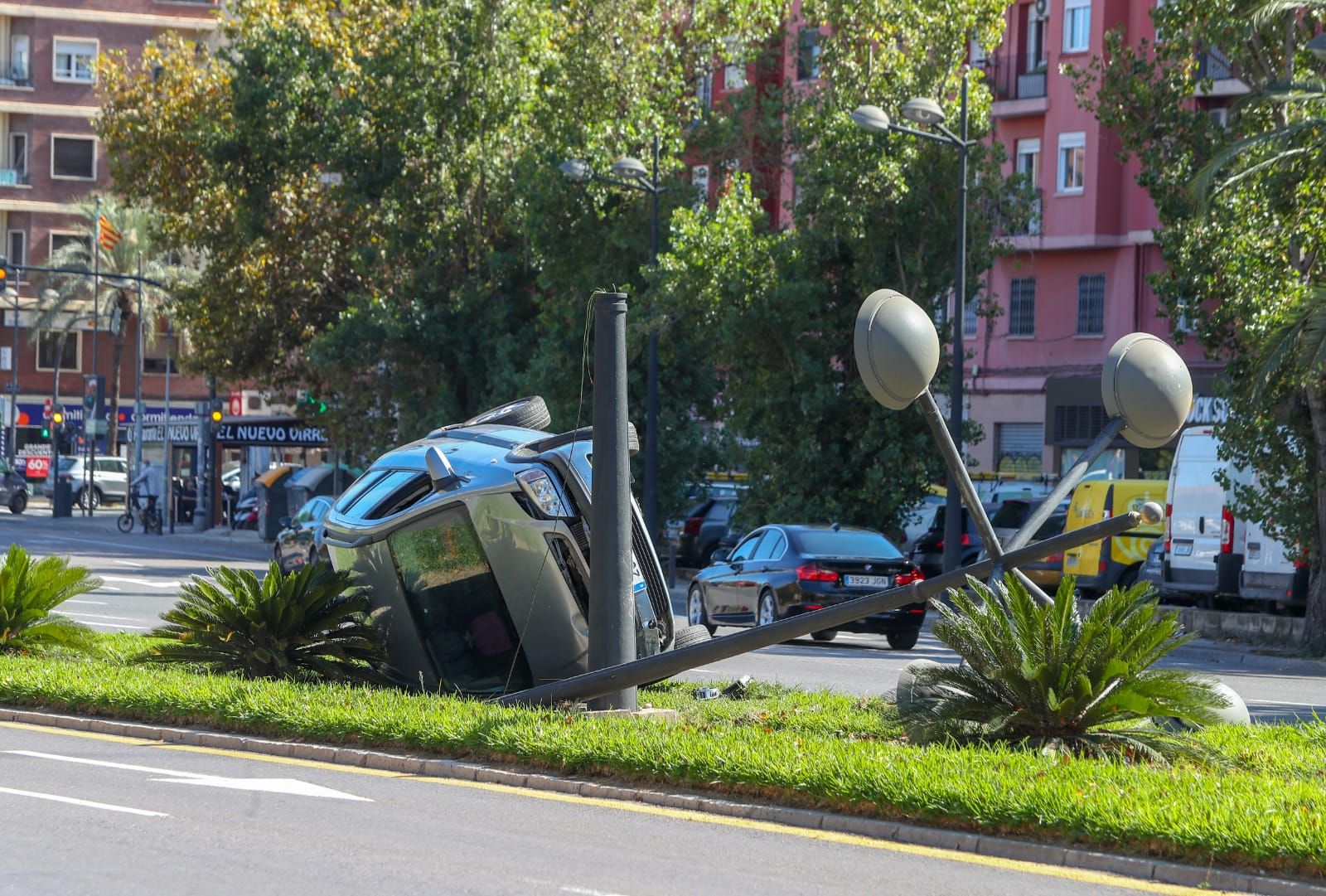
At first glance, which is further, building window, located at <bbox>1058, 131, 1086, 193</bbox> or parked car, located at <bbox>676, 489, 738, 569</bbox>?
building window, located at <bbox>1058, 131, 1086, 193</bbox>

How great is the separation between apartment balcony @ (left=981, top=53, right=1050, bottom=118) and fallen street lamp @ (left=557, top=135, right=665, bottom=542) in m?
13.6

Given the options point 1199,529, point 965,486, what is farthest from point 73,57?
point 965,486

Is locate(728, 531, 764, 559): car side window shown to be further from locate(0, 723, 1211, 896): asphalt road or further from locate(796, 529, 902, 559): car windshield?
locate(0, 723, 1211, 896): asphalt road

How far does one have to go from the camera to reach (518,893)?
7.37 meters

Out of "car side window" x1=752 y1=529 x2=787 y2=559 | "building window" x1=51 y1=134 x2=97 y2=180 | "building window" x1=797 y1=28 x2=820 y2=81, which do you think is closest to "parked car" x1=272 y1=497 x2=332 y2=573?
"car side window" x1=752 y1=529 x2=787 y2=559

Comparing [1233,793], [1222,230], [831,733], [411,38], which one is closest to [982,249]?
[1222,230]

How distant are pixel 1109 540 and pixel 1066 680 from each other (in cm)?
1935

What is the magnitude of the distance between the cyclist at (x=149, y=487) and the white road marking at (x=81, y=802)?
145 ft

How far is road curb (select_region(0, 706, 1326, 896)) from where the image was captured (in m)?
7.52

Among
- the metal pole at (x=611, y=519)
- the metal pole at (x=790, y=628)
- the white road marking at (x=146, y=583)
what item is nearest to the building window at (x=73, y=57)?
the white road marking at (x=146, y=583)

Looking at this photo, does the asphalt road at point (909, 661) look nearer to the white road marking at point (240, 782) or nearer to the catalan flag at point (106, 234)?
the white road marking at point (240, 782)

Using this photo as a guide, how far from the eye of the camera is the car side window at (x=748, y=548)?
24328mm

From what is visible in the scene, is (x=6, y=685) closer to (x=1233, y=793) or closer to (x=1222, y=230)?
(x=1233, y=793)

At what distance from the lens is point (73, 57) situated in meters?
80.6
